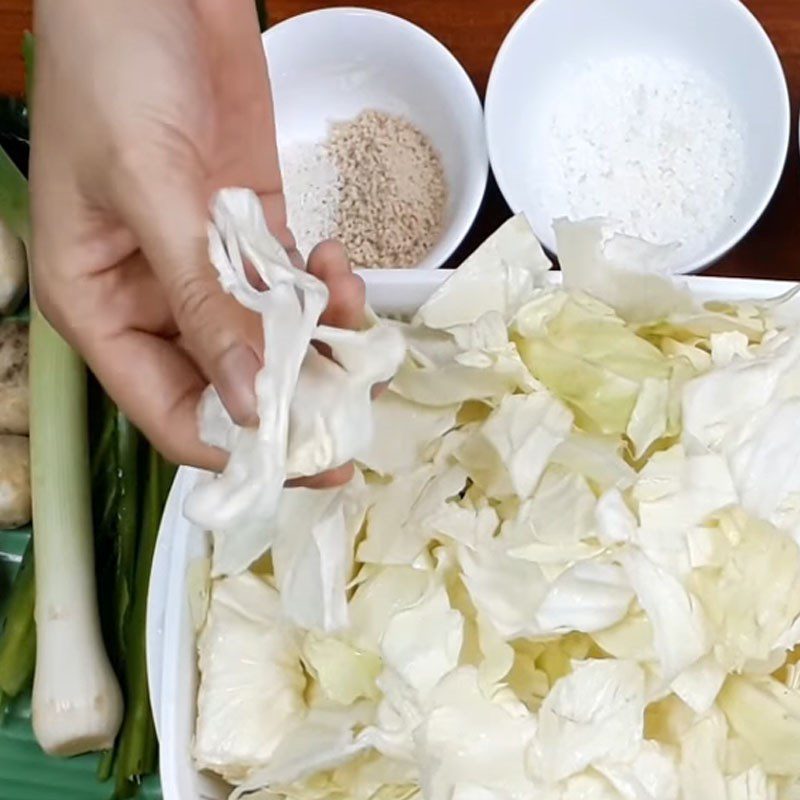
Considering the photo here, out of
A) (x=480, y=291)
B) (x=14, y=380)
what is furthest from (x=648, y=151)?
(x=14, y=380)

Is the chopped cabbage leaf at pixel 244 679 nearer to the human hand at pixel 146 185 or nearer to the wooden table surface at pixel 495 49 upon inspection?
the human hand at pixel 146 185

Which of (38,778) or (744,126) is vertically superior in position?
(744,126)

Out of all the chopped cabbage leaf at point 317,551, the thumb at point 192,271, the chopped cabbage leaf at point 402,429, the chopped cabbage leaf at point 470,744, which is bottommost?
the chopped cabbage leaf at point 470,744

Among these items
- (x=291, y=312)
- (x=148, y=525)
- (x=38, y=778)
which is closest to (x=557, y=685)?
(x=291, y=312)

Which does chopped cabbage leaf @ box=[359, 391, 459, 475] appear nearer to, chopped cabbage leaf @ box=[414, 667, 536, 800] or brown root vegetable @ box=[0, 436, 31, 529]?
chopped cabbage leaf @ box=[414, 667, 536, 800]

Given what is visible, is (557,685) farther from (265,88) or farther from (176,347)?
(265,88)

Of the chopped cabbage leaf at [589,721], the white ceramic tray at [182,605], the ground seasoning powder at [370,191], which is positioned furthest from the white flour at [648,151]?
the chopped cabbage leaf at [589,721]
